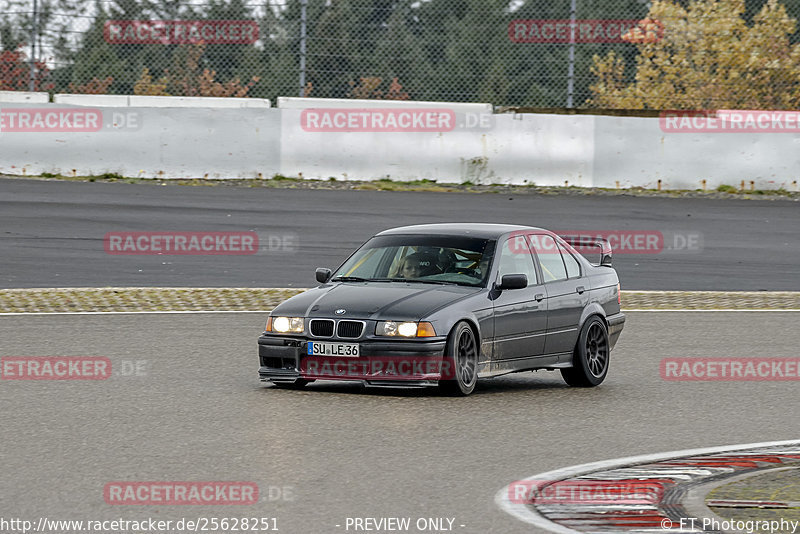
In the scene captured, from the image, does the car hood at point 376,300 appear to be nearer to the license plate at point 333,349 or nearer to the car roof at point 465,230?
the license plate at point 333,349

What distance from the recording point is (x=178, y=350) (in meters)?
13.6

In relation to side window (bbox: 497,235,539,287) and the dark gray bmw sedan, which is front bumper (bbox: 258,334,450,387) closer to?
the dark gray bmw sedan

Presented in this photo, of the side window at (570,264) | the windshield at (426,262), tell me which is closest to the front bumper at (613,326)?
the side window at (570,264)

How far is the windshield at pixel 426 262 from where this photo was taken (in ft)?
38.4

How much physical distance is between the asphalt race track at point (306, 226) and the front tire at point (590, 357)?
6960mm

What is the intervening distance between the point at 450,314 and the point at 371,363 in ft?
2.20

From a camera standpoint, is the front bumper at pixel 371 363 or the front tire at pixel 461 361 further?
the front tire at pixel 461 361

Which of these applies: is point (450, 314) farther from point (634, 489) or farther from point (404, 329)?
point (634, 489)

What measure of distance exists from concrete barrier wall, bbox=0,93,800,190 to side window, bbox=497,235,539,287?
14.1 meters

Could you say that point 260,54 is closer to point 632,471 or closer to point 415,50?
point 415,50

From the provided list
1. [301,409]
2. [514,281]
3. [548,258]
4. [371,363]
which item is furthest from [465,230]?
[301,409]

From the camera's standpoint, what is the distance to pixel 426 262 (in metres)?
11.8

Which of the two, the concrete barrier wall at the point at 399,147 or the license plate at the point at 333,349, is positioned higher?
the concrete barrier wall at the point at 399,147

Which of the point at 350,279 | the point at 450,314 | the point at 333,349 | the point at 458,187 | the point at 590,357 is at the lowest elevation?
the point at 590,357
